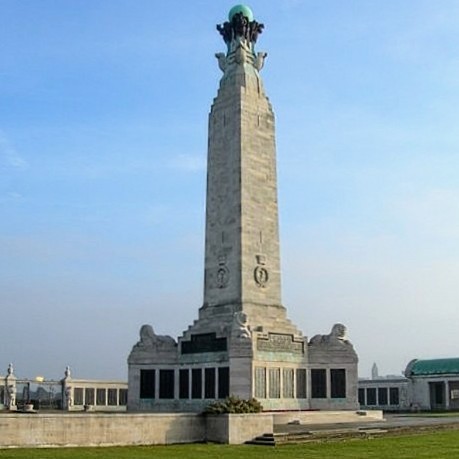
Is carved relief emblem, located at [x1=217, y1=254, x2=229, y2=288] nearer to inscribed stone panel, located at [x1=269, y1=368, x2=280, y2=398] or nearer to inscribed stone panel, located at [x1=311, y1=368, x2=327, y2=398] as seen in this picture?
inscribed stone panel, located at [x1=269, y1=368, x2=280, y2=398]

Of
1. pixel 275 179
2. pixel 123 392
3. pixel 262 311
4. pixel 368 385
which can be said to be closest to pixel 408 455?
pixel 262 311

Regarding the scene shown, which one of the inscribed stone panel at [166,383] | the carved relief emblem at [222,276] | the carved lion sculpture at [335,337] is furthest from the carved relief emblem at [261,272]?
the inscribed stone panel at [166,383]

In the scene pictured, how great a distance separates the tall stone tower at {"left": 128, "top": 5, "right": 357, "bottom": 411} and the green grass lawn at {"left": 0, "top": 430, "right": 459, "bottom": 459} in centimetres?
1623

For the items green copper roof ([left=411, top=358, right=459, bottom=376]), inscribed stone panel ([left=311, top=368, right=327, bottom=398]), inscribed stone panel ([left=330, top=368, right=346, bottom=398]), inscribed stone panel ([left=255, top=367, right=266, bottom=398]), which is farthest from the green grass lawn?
green copper roof ([left=411, top=358, right=459, bottom=376])

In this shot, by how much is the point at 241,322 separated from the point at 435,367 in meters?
38.7

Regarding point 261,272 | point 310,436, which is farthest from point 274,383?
point 310,436

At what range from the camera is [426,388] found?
78750 millimetres

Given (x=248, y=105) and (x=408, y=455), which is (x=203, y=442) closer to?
(x=408, y=455)

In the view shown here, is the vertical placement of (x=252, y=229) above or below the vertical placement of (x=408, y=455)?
above

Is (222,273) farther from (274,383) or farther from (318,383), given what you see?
(318,383)

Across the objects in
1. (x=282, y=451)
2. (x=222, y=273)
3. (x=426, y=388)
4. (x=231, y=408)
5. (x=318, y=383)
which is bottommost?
(x=282, y=451)

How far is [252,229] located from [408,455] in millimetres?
25364

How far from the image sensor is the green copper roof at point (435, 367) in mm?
77750

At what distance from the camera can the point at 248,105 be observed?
53.3m
